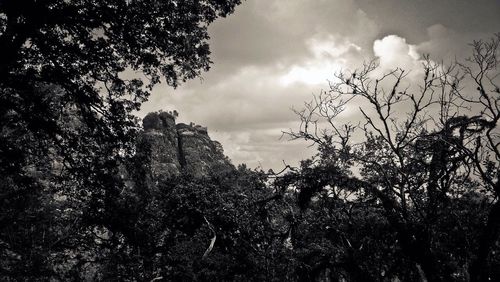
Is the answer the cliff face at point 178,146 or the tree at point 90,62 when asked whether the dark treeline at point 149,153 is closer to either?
the tree at point 90,62

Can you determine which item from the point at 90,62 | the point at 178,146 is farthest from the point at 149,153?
the point at 178,146

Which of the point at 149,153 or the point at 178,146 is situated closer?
the point at 149,153

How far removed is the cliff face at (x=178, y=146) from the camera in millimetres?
97938

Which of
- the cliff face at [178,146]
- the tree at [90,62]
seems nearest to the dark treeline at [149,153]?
the tree at [90,62]

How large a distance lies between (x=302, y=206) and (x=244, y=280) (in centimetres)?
1068

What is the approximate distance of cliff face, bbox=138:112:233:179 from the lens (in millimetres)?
97938

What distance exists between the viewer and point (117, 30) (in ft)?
26.9

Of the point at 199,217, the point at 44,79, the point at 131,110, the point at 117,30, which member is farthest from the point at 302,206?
the point at 199,217

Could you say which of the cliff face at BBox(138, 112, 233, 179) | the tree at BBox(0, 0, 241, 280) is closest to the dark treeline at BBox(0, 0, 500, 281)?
the tree at BBox(0, 0, 241, 280)

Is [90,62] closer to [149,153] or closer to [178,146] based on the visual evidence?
[149,153]

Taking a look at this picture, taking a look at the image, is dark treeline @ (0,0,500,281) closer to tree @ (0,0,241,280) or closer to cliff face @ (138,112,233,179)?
tree @ (0,0,241,280)

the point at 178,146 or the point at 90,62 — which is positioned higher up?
the point at 178,146

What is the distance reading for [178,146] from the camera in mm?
108000

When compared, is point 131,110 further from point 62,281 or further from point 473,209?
point 62,281
